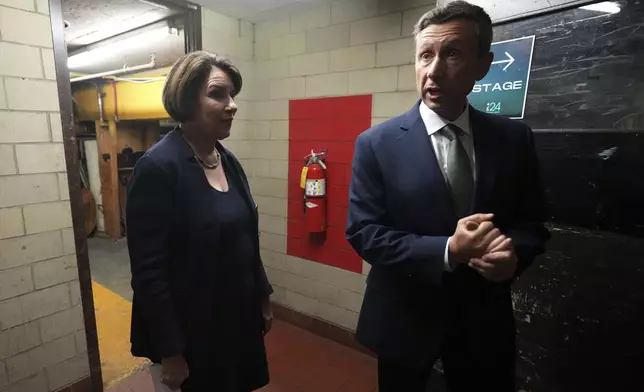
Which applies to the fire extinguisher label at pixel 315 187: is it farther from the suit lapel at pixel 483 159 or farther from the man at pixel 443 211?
the suit lapel at pixel 483 159

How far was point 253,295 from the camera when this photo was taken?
1.32 m

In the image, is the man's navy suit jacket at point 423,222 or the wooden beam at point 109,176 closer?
the man's navy suit jacket at point 423,222

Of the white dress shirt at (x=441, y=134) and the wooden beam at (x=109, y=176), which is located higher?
the white dress shirt at (x=441, y=134)

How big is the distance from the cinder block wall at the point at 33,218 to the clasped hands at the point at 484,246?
2.04m

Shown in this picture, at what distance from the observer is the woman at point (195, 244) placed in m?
1.07

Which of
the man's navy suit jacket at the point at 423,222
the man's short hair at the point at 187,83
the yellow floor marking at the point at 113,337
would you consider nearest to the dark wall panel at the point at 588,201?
the man's navy suit jacket at the point at 423,222

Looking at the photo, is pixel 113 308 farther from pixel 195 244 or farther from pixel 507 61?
pixel 507 61

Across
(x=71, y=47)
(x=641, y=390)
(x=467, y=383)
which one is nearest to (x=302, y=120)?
(x=467, y=383)

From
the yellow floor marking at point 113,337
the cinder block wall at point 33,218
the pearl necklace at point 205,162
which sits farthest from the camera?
the yellow floor marking at point 113,337

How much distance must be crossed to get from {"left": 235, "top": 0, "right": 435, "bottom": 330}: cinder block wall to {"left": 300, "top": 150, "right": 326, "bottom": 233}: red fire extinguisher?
1.12 ft

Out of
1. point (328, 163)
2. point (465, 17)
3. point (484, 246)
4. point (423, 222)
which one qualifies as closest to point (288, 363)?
point (328, 163)

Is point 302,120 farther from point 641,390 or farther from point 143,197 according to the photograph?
point 641,390

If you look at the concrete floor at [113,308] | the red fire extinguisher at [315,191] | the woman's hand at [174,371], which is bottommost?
the concrete floor at [113,308]

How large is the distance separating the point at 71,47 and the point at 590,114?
4.58 m
